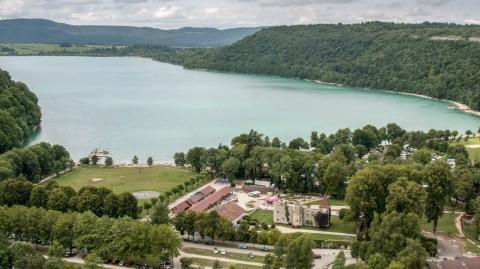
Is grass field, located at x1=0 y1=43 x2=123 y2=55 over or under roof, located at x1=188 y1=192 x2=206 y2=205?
under

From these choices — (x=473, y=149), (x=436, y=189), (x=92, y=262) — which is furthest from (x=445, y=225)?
(x=473, y=149)

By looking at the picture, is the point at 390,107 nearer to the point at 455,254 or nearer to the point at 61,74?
the point at 455,254

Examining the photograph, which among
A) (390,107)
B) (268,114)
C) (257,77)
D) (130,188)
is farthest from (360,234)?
(257,77)

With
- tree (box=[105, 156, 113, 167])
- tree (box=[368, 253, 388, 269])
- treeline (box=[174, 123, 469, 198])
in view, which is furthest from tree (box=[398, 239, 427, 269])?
tree (box=[105, 156, 113, 167])

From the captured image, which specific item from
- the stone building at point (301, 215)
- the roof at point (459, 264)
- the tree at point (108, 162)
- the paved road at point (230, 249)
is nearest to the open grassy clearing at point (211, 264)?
the paved road at point (230, 249)

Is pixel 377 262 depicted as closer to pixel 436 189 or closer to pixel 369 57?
pixel 436 189

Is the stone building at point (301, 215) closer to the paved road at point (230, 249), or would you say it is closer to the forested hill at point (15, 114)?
the paved road at point (230, 249)

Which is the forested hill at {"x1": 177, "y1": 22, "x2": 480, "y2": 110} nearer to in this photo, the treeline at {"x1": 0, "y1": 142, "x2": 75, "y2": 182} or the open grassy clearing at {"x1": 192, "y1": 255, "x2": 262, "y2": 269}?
the treeline at {"x1": 0, "y1": 142, "x2": 75, "y2": 182}

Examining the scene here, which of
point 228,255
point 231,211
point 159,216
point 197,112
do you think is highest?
point 159,216
